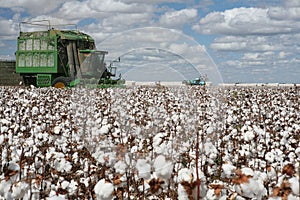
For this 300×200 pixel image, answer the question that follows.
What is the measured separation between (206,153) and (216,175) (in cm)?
24

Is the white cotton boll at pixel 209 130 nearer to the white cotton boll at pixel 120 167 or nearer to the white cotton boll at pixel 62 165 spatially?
the white cotton boll at pixel 62 165

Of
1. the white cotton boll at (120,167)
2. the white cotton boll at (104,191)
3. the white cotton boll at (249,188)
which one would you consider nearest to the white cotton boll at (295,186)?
the white cotton boll at (249,188)

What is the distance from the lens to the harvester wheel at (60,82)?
963 inches

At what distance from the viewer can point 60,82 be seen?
2461cm

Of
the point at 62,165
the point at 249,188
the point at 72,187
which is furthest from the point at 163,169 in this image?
the point at 62,165

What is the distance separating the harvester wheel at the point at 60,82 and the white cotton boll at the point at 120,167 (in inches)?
847

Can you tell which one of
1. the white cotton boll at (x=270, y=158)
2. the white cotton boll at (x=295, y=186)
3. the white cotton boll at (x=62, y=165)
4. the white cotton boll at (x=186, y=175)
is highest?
the white cotton boll at (x=295, y=186)

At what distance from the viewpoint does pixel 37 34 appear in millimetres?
25750

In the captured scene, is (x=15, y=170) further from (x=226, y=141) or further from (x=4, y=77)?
(x=4, y=77)

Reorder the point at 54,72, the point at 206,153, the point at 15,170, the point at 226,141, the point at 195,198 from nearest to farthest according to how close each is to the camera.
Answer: the point at 195,198, the point at 15,170, the point at 206,153, the point at 226,141, the point at 54,72

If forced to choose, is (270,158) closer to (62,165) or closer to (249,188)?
(62,165)

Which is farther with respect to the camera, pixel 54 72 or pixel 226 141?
pixel 54 72

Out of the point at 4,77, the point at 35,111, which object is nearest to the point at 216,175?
the point at 35,111

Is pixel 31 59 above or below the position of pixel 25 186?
above
